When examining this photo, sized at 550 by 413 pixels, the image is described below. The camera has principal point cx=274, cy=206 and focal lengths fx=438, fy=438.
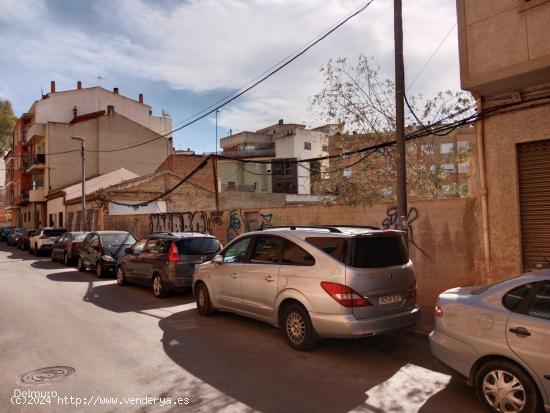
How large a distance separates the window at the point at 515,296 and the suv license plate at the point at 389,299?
1.81 metres

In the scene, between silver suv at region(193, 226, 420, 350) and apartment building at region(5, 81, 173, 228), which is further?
apartment building at region(5, 81, 173, 228)

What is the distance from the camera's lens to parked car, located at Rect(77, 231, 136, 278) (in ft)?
45.8

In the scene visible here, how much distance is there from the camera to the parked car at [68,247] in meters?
18.0

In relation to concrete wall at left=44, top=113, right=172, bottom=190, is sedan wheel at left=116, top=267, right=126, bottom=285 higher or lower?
lower

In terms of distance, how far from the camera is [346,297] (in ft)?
18.1

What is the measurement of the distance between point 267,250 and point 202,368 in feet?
6.98

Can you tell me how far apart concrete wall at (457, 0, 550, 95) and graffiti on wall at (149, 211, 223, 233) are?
953 cm

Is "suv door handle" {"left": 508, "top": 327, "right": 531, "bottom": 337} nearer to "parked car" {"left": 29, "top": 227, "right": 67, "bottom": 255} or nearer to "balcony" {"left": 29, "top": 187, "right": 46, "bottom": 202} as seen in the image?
"parked car" {"left": 29, "top": 227, "right": 67, "bottom": 255}

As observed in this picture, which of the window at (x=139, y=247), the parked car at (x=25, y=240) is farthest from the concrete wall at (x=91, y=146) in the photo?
the window at (x=139, y=247)

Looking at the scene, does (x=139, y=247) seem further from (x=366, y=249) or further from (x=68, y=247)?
(x=68, y=247)

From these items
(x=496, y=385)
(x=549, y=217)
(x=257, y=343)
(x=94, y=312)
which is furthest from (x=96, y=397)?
(x=549, y=217)

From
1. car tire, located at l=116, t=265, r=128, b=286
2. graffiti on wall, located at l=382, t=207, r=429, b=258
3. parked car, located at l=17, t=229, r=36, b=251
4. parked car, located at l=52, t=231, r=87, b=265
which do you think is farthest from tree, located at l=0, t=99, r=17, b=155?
graffiti on wall, located at l=382, t=207, r=429, b=258

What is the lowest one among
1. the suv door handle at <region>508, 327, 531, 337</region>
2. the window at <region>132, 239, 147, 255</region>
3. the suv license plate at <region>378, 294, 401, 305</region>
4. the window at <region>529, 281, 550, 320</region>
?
the suv license plate at <region>378, 294, 401, 305</region>

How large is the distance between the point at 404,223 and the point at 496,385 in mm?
3802
